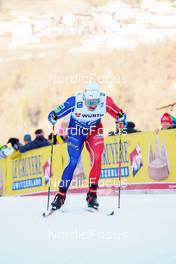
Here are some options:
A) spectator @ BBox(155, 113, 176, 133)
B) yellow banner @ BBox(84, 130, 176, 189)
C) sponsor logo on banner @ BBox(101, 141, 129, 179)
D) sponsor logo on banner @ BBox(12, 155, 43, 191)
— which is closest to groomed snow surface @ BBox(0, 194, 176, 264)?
yellow banner @ BBox(84, 130, 176, 189)

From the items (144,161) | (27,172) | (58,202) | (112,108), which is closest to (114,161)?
(144,161)

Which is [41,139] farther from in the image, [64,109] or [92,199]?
[92,199]

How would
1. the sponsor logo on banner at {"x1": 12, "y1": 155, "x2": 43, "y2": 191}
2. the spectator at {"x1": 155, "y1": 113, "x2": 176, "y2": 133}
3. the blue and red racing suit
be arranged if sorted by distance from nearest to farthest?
the blue and red racing suit < the spectator at {"x1": 155, "y1": 113, "x2": 176, "y2": 133} < the sponsor logo on banner at {"x1": 12, "y1": 155, "x2": 43, "y2": 191}

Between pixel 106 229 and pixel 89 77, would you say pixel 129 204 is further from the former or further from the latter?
pixel 89 77

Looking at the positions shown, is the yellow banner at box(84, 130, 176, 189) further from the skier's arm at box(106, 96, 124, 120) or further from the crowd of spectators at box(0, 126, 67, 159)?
the skier's arm at box(106, 96, 124, 120)

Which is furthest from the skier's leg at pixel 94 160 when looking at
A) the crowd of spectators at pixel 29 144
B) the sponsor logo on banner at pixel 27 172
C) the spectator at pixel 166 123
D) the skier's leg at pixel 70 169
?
the sponsor logo on banner at pixel 27 172

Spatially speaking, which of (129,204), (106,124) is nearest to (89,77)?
(106,124)

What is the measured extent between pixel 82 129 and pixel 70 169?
0.57 m

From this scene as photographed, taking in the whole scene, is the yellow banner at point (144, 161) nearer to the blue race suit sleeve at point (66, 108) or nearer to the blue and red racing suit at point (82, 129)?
the blue and red racing suit at point (82, 129)

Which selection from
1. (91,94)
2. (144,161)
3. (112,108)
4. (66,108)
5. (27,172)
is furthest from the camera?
(27,172)

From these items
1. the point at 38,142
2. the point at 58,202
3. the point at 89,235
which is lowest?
the point at 89,235

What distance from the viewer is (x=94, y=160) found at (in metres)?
7.62

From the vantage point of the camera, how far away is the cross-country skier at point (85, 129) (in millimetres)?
7480

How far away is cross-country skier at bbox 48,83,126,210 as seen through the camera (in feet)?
24.5
